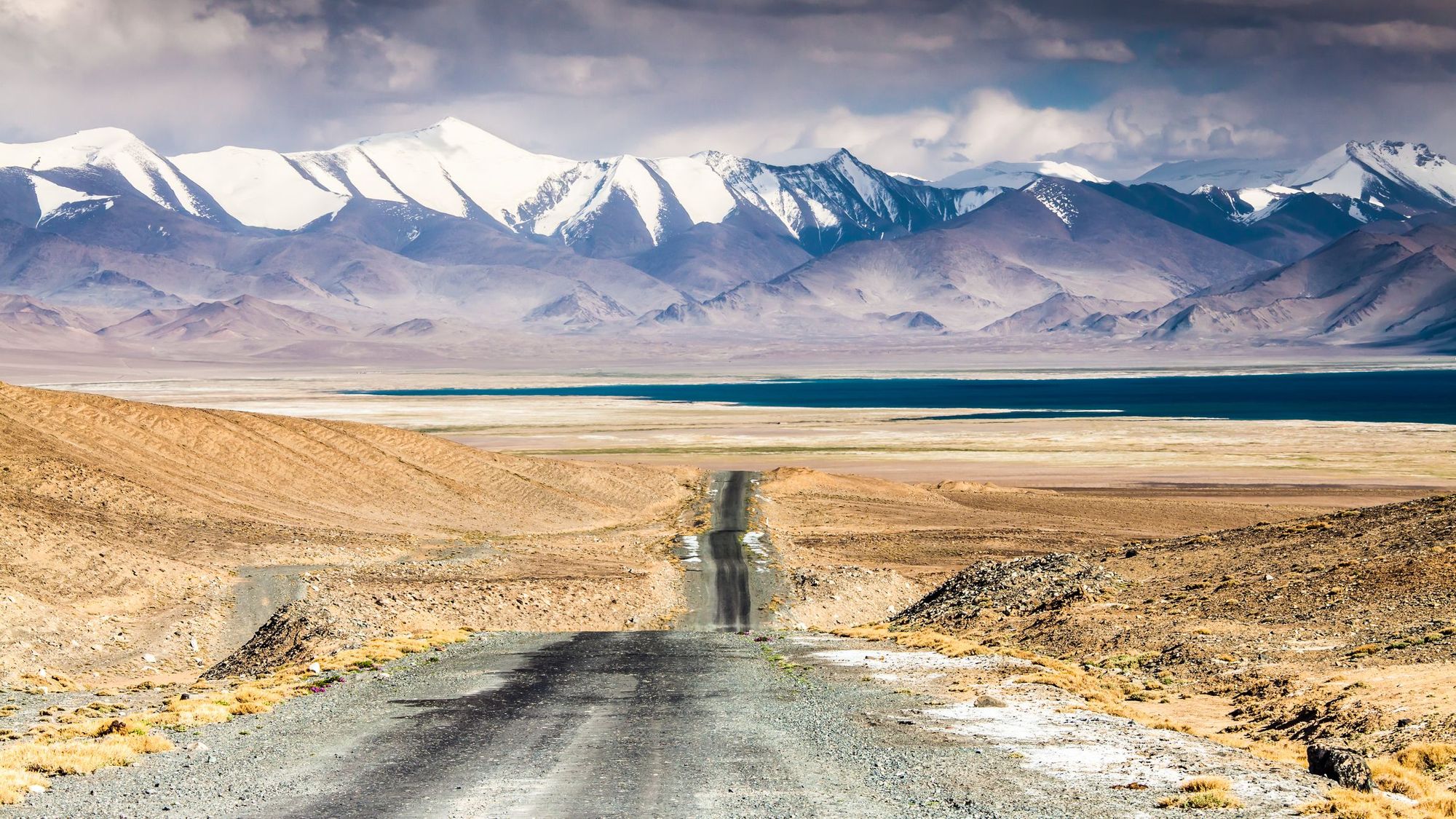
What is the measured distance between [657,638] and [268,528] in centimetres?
2799

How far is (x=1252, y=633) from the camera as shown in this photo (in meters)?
34.2

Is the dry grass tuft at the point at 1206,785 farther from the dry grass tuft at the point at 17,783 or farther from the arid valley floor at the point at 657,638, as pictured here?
the dry grass tuft at the point at 17,783

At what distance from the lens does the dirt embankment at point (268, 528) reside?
4581cm

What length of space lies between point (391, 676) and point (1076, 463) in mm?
99233

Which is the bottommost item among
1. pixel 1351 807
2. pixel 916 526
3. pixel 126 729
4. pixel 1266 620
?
pixel 916 526

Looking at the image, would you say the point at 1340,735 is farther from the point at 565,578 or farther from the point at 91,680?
the point at 565,578

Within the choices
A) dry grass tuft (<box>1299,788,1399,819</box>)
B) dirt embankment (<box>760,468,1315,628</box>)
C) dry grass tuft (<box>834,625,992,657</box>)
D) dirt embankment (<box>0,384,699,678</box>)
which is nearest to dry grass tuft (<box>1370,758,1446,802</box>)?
dry grass tuft (<box>1299,788,1399,819</box>)

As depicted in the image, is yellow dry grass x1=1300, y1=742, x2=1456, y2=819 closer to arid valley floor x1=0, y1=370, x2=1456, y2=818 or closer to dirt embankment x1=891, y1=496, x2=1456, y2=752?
arid valley floor x1=0, y1=370, x2=1456, y2=818

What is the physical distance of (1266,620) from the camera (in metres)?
35.7

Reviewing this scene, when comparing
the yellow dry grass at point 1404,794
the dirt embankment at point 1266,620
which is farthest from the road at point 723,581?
the yellow dry grass at point 1404,794

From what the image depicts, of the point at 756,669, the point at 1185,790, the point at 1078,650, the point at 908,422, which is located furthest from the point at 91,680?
the point at 908,422

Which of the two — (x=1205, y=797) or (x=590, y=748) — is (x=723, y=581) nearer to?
(x=590, y=748)

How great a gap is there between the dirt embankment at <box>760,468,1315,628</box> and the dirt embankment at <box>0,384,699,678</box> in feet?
22.6

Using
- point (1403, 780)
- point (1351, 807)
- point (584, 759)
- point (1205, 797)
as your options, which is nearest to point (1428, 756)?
point (1403, 780)
